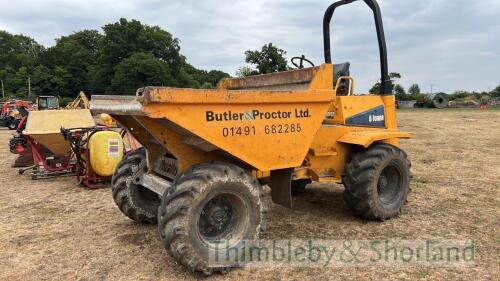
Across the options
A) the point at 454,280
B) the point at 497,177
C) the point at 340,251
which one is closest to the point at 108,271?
the point at 340,251

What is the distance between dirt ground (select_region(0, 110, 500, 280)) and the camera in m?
3.62

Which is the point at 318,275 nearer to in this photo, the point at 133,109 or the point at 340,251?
the point at 340,251

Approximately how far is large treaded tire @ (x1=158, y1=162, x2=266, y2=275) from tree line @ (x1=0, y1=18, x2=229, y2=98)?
4458 cm

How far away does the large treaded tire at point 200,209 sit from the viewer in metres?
3.37

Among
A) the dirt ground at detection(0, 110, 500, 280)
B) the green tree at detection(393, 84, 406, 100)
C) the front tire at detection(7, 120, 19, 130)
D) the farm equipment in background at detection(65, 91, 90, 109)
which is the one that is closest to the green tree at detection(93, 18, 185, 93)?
the green tree at detection(393, 84, 406, 100)

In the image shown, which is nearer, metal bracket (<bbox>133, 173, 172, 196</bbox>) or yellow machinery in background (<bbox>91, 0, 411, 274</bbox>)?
yellow machinery in background (<bbox>91, 0, 411, 274</bbox>)

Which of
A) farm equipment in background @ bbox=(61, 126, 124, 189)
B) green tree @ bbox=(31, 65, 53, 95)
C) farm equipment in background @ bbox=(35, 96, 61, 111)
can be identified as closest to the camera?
farm equipment in background @ bbox=(61, 126, 124, 189)

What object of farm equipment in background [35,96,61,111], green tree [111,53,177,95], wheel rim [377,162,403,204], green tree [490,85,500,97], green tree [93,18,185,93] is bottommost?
wheel rim [377,162,403,204]

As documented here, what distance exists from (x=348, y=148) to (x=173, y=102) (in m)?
2.67

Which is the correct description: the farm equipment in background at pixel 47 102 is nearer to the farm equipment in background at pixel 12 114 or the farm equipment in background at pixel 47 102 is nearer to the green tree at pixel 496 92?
the farm equipment in background at pixel 12 114

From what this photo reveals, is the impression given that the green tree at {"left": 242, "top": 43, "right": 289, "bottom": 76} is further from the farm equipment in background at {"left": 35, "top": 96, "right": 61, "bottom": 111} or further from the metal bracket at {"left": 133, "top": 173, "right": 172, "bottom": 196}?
the farm equipment in background at {"left": 35, "top": 96, "right": 61, "bottom": 111}

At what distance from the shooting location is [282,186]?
175 inches

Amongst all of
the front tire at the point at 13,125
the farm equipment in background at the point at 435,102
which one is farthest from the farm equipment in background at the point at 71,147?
the farm equipment in background at the point at 435,102

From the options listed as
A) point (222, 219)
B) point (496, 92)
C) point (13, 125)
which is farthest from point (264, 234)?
point (496, 92)
